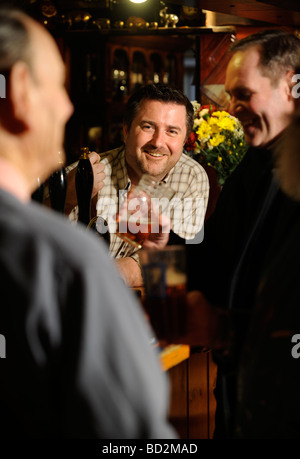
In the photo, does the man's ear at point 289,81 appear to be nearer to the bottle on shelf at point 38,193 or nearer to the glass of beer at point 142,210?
the glass of beer at point 142,210

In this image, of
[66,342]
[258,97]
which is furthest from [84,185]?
[66,342]

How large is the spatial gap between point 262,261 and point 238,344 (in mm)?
235

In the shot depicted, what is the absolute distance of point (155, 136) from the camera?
2.71 m

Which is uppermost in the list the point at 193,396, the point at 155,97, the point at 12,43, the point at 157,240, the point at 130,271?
the point at 155,97

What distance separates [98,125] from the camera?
5840 millimetres

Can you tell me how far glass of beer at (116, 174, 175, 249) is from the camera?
1.57 m

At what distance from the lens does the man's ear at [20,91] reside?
0.72 meters

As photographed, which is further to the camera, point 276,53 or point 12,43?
point 276,53

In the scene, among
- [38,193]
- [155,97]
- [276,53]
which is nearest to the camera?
[276,53]

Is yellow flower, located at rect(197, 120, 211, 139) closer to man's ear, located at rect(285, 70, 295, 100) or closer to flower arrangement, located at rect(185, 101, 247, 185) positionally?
flower arrangement, located at rect(185, 101, 247, 185)

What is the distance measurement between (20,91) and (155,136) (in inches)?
79.3

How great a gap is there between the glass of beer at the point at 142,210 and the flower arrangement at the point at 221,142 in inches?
56.2

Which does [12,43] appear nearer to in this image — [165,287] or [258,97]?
[165,287]
